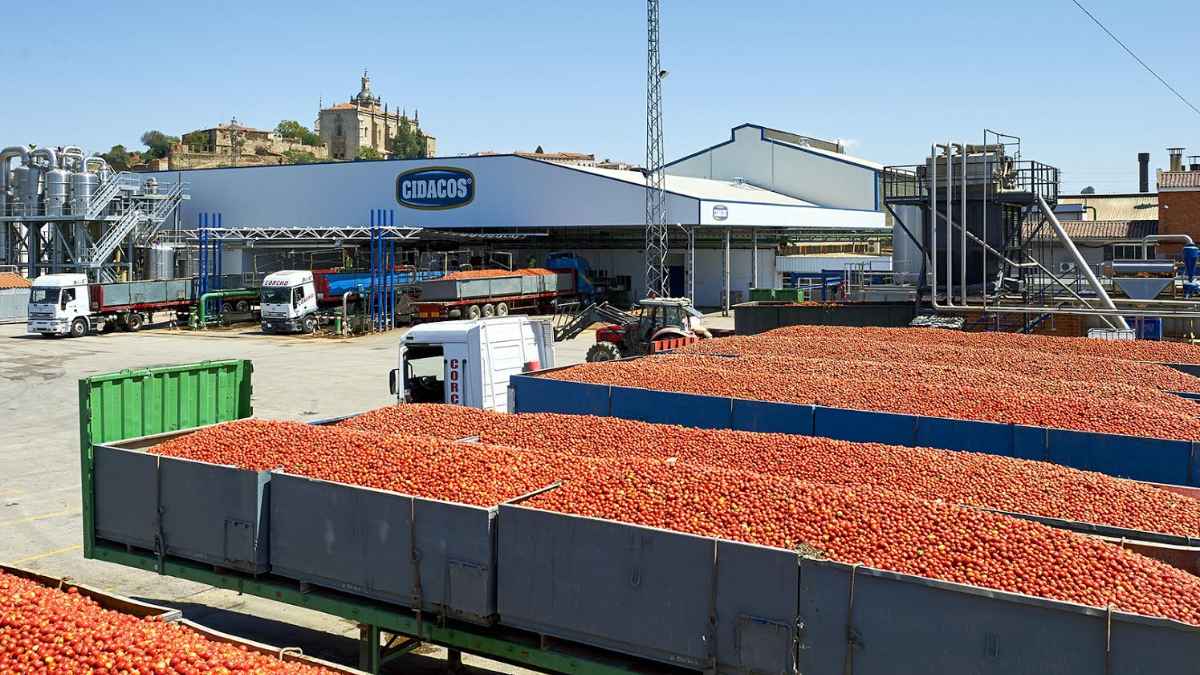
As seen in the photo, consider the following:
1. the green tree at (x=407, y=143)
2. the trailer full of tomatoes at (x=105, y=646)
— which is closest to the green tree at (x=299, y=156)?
the green tree at (x=407, y=143)

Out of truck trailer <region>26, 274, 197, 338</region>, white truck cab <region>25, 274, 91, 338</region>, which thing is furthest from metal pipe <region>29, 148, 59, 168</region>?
white truck cab <region>25, 274, 91, 338</region>

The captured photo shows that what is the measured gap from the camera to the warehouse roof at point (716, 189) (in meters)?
53.9

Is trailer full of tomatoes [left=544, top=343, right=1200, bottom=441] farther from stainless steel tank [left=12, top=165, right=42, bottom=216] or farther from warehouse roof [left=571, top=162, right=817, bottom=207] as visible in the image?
stainless steel tank [left=12, top=165, right=42, bottom=216]

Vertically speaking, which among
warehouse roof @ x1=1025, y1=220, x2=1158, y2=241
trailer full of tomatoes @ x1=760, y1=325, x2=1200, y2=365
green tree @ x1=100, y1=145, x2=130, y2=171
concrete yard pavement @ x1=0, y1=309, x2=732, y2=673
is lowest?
concrete yard pavement @ x1=0, y1=309, x2=732, y2=673

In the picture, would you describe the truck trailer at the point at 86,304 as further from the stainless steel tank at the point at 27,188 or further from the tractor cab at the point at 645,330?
the tractor cab at the point at 645,330

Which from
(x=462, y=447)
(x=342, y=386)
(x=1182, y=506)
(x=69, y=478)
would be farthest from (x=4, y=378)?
(x=1182, y=506)

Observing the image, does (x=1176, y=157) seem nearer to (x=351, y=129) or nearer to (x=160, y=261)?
(x=160, y=261)

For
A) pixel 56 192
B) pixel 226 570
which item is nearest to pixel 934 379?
pixel 226 570

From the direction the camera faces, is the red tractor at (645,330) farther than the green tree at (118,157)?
No

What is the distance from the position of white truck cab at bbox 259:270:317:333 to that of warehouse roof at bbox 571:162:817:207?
15.4m

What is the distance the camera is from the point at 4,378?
31562 millimetres

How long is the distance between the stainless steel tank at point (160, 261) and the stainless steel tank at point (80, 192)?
393 centimetres

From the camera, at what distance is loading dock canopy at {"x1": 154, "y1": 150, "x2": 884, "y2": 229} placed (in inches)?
2079

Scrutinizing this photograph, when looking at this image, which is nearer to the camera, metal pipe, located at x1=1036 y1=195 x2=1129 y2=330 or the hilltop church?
metal pipe, located at x1=1036 y1=195 x2=1129 y2=330
